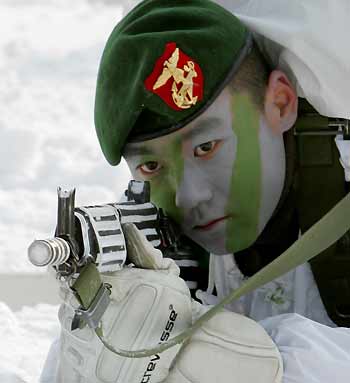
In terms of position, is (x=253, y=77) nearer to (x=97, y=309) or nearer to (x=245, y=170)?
(x=245, y=170)

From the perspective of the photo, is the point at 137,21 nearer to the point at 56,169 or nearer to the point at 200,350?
the point at 200,350

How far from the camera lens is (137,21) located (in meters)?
1.14

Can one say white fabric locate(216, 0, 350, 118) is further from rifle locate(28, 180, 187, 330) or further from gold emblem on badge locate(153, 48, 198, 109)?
rifle locate(28, 180, 187, 330)

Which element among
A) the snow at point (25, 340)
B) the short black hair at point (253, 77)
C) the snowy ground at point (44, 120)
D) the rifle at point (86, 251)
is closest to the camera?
the rifle at point (86, 251)

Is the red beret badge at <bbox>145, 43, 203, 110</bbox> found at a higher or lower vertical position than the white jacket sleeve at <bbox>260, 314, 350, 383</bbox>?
higher

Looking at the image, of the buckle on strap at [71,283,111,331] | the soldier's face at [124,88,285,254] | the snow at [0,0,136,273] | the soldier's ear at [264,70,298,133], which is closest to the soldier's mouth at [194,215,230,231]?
the soldier's face at [124,88,285,254]

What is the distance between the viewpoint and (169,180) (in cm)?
115

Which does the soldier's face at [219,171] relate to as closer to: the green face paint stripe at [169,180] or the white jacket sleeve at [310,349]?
the green face paint stripe at [169,180]

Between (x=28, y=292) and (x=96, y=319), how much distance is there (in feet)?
4.06

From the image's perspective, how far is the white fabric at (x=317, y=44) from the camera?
1119 mm

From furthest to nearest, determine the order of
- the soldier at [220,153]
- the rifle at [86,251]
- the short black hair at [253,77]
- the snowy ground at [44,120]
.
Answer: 1. the snowy ground at [44,120]
2. the short black hair at [253,77]
3. the soldier at [220,153]
4. the rifle at [86,251]

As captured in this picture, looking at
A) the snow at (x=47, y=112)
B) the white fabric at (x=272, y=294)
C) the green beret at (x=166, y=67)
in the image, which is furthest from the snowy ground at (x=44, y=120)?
the green beret at (x=166, y=67)

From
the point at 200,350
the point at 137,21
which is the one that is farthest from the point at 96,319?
the point at 137,21

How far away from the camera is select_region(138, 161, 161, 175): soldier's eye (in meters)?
1.16
